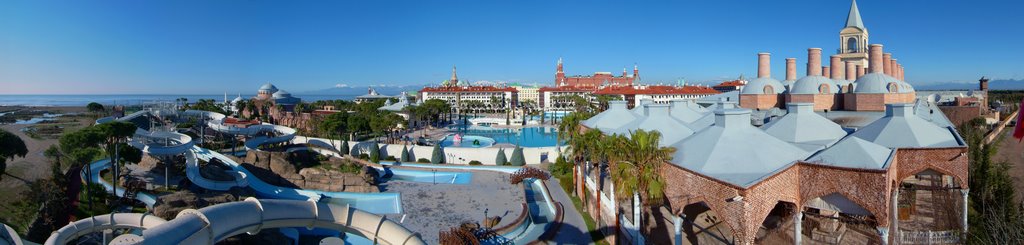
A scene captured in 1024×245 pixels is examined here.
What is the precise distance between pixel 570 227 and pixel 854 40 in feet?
123

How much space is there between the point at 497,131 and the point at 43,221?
46389 millimetres

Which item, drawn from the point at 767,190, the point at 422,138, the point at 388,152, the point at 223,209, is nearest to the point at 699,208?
the point at 767,190

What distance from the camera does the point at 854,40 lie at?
43.0 m

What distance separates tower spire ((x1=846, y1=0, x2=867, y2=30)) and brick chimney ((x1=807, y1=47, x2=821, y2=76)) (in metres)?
15.7

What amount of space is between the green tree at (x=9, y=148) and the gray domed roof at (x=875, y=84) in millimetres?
35472

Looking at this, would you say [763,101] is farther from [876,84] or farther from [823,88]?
[876,84]

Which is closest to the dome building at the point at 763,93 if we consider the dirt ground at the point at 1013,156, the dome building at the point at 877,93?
the dome building at the point at 877,93

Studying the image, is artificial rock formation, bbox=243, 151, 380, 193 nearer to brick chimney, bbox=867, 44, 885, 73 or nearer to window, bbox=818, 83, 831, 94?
window, bbox=818, 83, 831, 94

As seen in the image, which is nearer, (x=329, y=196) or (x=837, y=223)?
(x=837, y=223)

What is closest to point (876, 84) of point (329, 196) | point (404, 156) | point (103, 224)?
point (404, 156)

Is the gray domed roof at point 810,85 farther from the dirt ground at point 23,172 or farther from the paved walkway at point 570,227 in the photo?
the dirt ground at point 23,172

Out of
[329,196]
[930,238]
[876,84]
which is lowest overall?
[329,196]

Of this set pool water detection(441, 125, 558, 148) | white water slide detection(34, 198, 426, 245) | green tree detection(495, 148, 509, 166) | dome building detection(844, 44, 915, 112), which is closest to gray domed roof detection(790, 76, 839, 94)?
dome building detection(844, 44, 915, 112)

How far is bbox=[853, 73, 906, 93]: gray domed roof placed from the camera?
2628 centimetres
